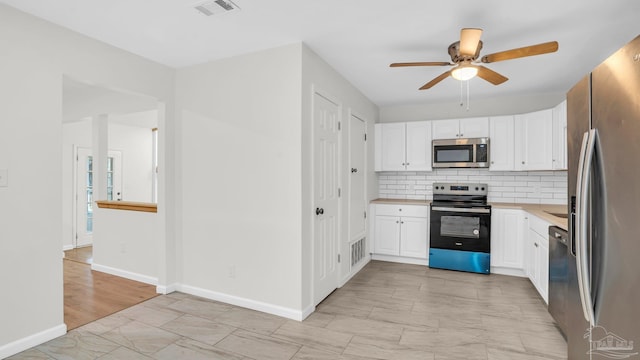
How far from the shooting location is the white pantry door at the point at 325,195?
10.1 ft

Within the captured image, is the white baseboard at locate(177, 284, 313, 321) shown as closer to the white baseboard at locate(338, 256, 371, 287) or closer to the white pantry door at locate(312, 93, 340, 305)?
the white pantry door at locate(312, 93, 340, 305)

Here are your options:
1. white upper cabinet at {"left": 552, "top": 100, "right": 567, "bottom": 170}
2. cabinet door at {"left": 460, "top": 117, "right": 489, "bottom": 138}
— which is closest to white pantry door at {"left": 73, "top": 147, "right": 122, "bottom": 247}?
cabinet door at {"left": 460, "top": 117, "right": 489, "bottom": 138}

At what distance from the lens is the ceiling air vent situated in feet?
7.14

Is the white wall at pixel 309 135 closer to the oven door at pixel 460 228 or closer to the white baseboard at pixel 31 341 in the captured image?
the oven door at pixel 460 228

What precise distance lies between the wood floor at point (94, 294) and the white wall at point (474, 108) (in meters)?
4.18

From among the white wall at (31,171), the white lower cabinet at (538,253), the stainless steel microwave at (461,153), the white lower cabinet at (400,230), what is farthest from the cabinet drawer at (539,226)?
the white wall at (31,171)

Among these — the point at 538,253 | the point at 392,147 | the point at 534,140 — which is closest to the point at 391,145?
the point at 392,147

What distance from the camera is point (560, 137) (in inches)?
146

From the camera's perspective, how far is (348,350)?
235 centimetres

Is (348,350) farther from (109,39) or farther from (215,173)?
(109,39)

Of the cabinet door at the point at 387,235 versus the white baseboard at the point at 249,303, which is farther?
the cabinet door at the point at 387,235

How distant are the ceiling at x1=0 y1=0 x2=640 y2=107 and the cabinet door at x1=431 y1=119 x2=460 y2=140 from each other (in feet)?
4.16

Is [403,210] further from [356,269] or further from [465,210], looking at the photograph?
[356,269]

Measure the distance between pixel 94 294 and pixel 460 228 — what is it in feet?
14.2
